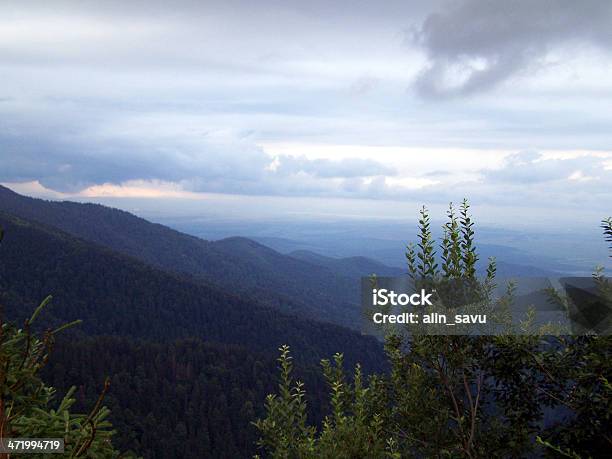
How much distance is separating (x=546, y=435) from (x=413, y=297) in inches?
130

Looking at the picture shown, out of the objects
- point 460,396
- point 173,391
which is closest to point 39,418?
point 460,396

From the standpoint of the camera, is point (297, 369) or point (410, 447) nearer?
point (410, 447)

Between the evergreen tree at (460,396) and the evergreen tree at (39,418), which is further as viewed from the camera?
the evergreen tree at (460,396)

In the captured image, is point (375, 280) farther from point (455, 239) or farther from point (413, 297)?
point (455, 239)

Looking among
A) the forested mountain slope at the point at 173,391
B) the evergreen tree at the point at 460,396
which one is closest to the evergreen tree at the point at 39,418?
the evergreen tree at the point at 460,396

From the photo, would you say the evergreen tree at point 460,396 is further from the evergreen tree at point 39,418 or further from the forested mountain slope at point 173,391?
the forested mountain slope at point 173,391

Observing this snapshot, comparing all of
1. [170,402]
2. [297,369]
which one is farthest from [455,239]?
[297,369]

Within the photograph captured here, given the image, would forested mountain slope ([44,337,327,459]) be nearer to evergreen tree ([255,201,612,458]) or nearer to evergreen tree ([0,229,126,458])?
evergreen tree ([255,201,612,458])

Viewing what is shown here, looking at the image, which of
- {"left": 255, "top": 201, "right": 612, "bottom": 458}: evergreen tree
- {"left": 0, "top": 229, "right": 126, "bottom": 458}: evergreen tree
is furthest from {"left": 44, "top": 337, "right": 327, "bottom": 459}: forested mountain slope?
{"left": 0, "top": 229, "right": 126, "bottom": 458}: evergreen tree

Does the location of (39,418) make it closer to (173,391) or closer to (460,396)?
(460,396)

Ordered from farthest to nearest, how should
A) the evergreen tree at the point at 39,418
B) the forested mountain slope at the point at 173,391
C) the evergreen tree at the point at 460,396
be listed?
the forested mountain slope at the point at 173,391
the evergreen tree at the point at 460,396
the evergreen tree at the point at 39,418

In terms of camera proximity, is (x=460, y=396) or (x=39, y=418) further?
(x=460, y=396)

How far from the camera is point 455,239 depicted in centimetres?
1023

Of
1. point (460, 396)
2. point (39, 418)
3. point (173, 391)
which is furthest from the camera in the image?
point (173, 391)
